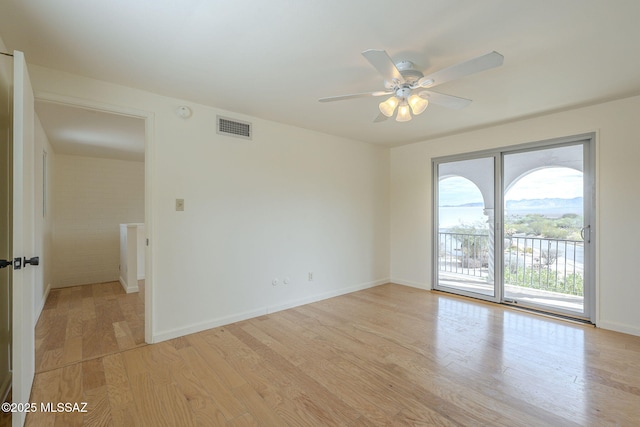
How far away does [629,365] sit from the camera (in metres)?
2.36

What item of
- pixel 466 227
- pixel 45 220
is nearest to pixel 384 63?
pixel 466 227

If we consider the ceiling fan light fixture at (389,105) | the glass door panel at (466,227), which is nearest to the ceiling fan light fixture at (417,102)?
the ceiling fan light fixture at (389,105)

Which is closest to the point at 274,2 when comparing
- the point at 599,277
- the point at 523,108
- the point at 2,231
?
the point at 2,231

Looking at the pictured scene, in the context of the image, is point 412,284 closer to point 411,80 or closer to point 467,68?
point 411,80

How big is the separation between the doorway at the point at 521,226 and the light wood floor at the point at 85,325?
426 centimetres

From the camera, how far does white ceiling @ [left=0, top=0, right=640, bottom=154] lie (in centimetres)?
165

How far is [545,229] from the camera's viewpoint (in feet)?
12.2

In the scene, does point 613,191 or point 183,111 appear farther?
point 613,191

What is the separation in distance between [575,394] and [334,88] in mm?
2963

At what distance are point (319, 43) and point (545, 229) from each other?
3632 mm

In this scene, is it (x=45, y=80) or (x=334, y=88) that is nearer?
(x=45, y=80)

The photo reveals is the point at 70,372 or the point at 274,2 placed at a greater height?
the point at 274,2

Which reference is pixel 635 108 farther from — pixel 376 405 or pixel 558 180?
pixel 376 405

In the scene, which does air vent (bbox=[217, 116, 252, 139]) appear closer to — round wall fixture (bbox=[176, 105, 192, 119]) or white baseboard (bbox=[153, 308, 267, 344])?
round wall fixture (bbox=[176, 105, 192, 119])
